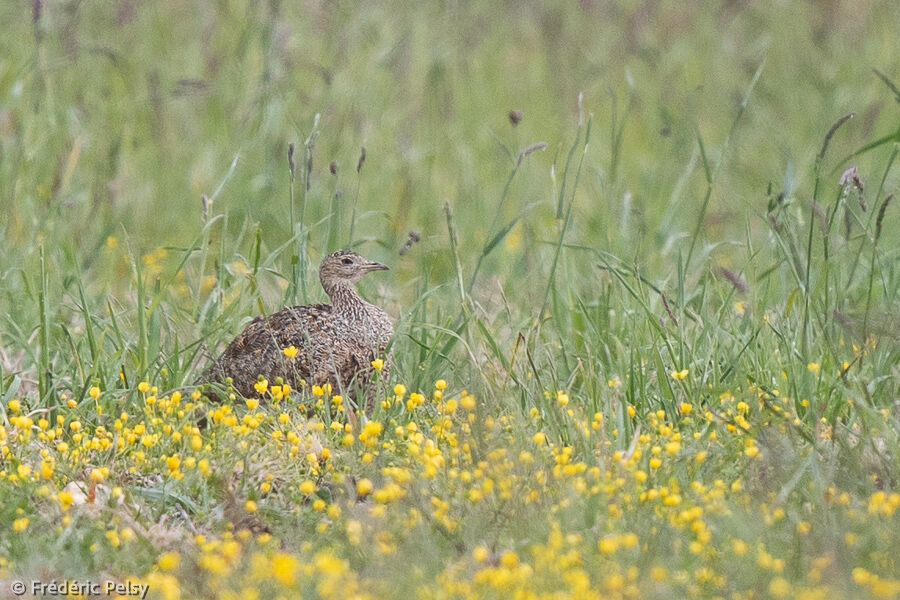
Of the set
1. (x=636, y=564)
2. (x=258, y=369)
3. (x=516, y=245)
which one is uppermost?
(x=636, y=564)

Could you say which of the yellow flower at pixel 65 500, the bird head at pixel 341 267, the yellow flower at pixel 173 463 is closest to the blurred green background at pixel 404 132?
the bird head at pixel 341 267

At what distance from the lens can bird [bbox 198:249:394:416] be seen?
5.29m

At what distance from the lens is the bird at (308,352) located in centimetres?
529

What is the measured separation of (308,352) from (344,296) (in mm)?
523

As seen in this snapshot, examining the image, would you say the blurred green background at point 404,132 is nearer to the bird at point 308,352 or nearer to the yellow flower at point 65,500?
the bird at point 308,352

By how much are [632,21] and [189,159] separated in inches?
181

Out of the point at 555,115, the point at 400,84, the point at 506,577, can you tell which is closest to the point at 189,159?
the point at 400,84

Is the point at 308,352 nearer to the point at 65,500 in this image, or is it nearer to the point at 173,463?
the point at 173,463

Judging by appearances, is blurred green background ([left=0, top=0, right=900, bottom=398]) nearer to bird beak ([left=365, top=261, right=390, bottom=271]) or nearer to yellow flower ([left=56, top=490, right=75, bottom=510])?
bird beak ([left=365, top=261, right=390, bottom=271])

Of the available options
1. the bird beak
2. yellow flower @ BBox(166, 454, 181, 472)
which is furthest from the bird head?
yellow flower @ BBox(166, 454, 181, 472)

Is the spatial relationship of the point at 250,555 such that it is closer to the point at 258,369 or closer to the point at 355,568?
the point at 355,568

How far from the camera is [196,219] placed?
27.1 ft

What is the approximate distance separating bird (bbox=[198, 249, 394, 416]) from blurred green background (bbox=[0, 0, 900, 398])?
0.18 meters

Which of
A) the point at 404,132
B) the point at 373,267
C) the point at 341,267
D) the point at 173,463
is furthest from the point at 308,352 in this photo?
the point at 404,132
